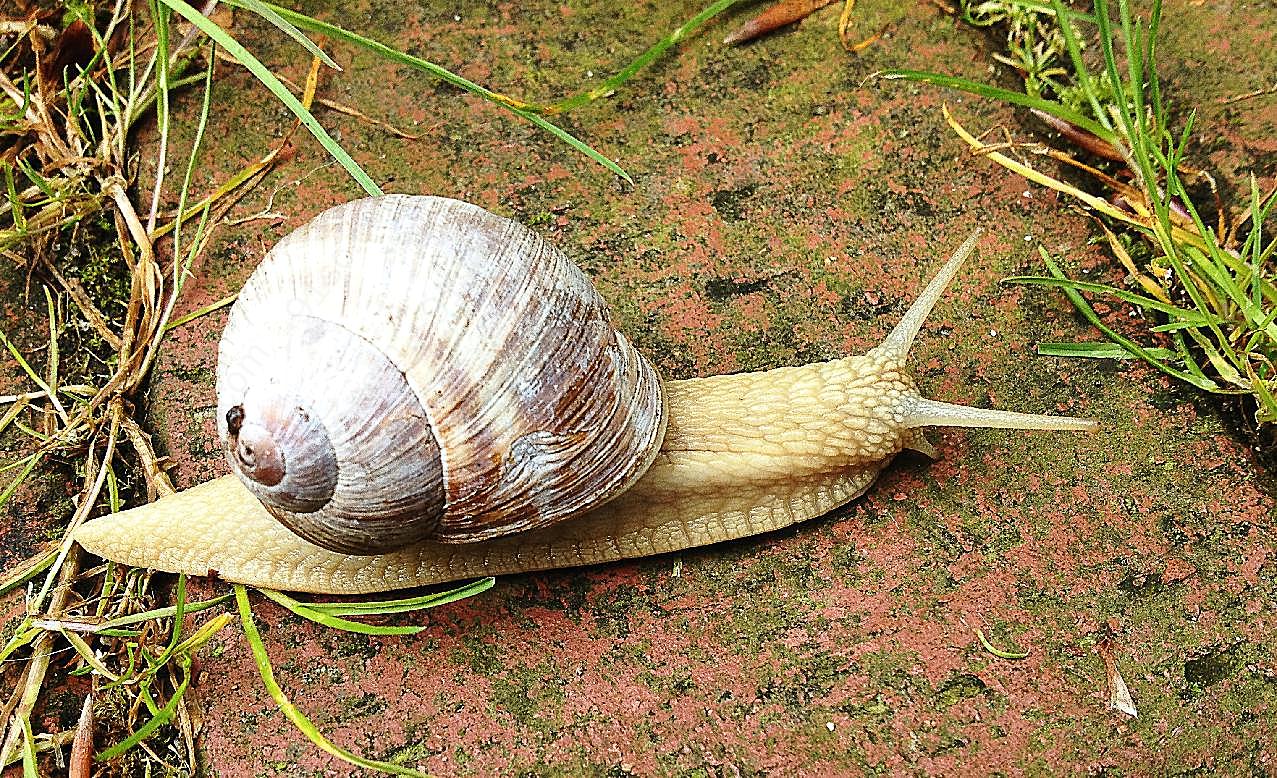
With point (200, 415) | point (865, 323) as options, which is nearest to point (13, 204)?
point (200, 415)

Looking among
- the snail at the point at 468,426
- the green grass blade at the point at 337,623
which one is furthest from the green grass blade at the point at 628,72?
the green grass blade at the point at 337,623

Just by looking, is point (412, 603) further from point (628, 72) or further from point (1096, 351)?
point (1096, 351)

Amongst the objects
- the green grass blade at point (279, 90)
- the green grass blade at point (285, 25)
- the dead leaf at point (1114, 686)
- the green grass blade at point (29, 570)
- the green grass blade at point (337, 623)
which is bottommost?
the green grass blade at point (29, 570)

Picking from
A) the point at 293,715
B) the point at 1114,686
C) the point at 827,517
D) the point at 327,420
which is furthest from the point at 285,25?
the point at 1114,686

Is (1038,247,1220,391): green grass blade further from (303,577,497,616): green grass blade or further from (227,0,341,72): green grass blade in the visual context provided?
(227,0,341,72): green grass blade

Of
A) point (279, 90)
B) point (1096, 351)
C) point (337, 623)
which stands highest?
point (279, 90)

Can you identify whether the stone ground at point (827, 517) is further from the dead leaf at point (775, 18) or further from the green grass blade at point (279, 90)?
the green grass blade at point (279, 90)
